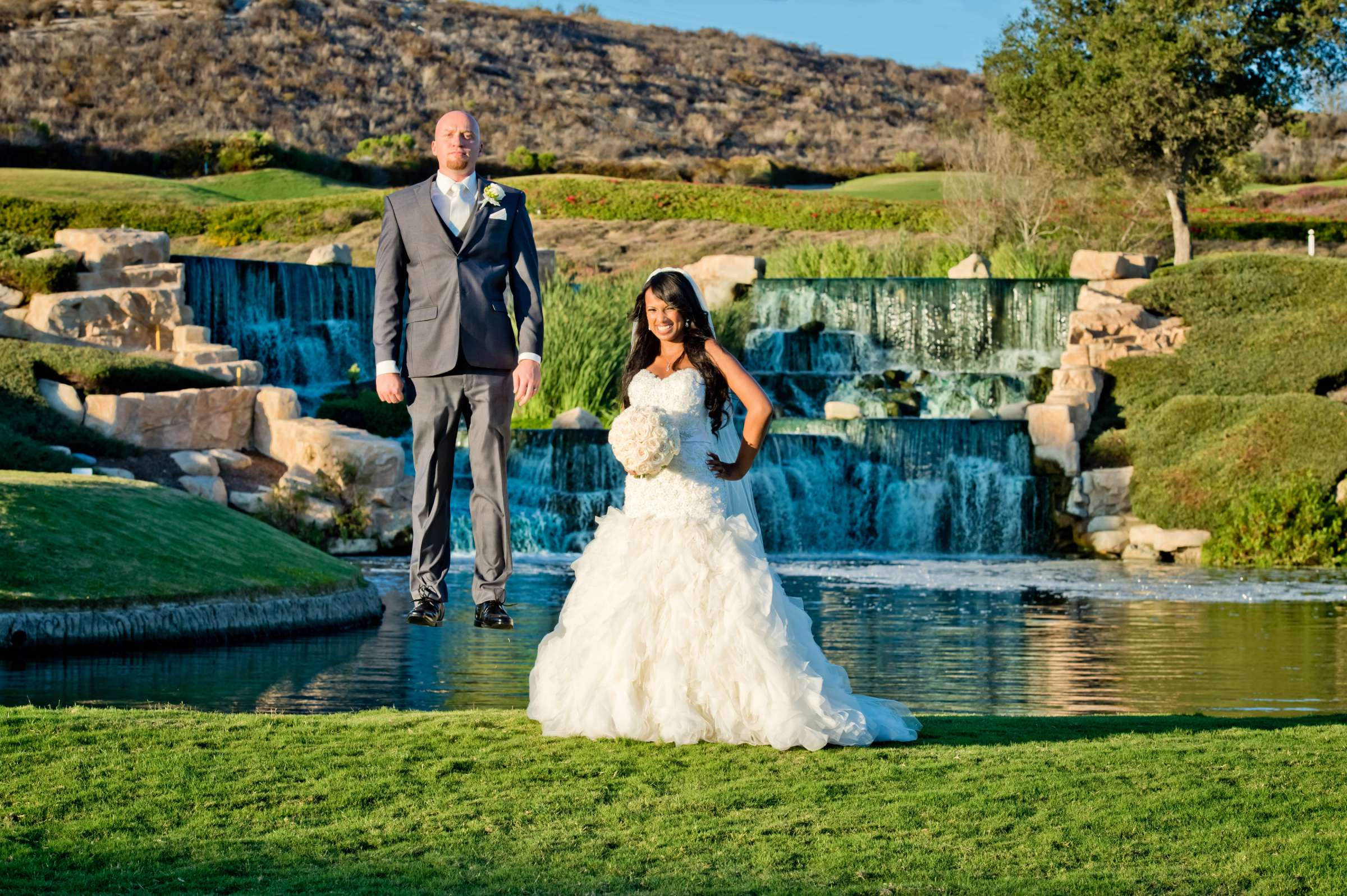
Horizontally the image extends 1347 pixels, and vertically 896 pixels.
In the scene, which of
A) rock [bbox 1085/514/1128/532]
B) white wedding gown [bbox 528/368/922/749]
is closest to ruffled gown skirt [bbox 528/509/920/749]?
white wedding gown [bbox 528/368/922/749]

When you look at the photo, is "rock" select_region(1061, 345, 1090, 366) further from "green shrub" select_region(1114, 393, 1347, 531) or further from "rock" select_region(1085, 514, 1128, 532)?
"rock" select_region(1085, 514, 1128, 532)

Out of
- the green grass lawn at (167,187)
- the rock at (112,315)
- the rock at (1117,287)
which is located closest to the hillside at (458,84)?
the green grass lawn at (167,187)

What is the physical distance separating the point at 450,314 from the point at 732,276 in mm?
22576

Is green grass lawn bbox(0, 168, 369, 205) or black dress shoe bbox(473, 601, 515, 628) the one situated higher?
green grass lawn bbox(0, 168, 369, 205)

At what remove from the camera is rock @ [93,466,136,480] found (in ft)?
55.8

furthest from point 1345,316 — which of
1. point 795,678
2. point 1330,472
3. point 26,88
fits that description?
point 26,88

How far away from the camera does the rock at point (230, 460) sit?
19.1 meters

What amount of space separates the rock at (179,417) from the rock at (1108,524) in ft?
38.3

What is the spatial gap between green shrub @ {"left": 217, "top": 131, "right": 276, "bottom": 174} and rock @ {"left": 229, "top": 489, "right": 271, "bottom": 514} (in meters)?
33.5

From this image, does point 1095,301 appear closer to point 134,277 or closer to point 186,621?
point 134,277

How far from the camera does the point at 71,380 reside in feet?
62.7

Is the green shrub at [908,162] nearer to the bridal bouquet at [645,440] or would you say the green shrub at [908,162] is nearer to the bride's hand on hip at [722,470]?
the bride's hand on hip at [722,470]

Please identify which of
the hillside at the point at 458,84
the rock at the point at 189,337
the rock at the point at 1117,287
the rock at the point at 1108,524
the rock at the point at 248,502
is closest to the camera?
the rock at the point at 248,502

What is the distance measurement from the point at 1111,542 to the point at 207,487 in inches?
475
